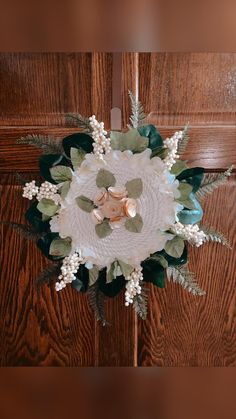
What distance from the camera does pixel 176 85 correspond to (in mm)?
894

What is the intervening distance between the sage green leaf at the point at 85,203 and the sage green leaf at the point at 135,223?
0.21ft

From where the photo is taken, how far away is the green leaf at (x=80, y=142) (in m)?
0.80

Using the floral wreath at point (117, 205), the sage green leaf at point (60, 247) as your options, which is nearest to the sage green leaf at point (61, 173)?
the floral wreath at point (117, 205)

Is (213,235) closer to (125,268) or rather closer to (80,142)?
(125,268)

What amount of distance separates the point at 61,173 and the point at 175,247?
0.75ft

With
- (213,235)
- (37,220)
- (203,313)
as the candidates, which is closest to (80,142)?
(37,220)

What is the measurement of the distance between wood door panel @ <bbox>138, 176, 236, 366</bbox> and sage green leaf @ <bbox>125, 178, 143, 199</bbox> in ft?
0.62

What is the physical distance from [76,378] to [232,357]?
0.31m

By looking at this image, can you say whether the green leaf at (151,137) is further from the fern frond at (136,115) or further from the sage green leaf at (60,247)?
the sage green leaf at (60,247)

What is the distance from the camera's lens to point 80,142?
799 mm

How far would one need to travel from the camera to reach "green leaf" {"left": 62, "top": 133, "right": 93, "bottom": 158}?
798mm

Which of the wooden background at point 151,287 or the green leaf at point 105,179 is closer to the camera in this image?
the green leaf at point 105,179
